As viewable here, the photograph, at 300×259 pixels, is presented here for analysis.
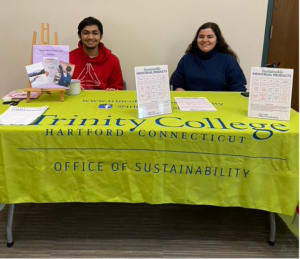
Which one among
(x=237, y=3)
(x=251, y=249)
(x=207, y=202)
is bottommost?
(x=251, y=249)

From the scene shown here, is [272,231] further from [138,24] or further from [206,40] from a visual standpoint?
[138,24]

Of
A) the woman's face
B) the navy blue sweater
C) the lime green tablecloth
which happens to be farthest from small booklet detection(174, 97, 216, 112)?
the woman's face

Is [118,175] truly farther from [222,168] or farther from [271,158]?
[271,158]

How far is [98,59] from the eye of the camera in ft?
6.65

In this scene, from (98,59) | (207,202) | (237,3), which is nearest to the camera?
(207,202)

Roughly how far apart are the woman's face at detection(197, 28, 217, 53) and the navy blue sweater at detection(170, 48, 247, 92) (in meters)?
0.04

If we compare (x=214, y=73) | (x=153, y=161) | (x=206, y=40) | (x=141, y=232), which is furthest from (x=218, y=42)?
(x=141, y=232)

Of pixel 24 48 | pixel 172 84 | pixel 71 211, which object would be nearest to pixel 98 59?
pixel 172 84

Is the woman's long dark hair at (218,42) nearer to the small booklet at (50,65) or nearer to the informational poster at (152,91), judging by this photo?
the informational poster at (152,91)

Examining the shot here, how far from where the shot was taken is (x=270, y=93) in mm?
1268

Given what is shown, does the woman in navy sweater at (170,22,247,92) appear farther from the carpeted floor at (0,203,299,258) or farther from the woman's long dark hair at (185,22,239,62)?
the carpeted floor at (0,203,299,258)

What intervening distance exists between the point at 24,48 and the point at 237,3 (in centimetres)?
186

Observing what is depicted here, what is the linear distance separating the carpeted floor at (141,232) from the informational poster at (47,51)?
0.91 metres

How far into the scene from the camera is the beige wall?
2240 mm
